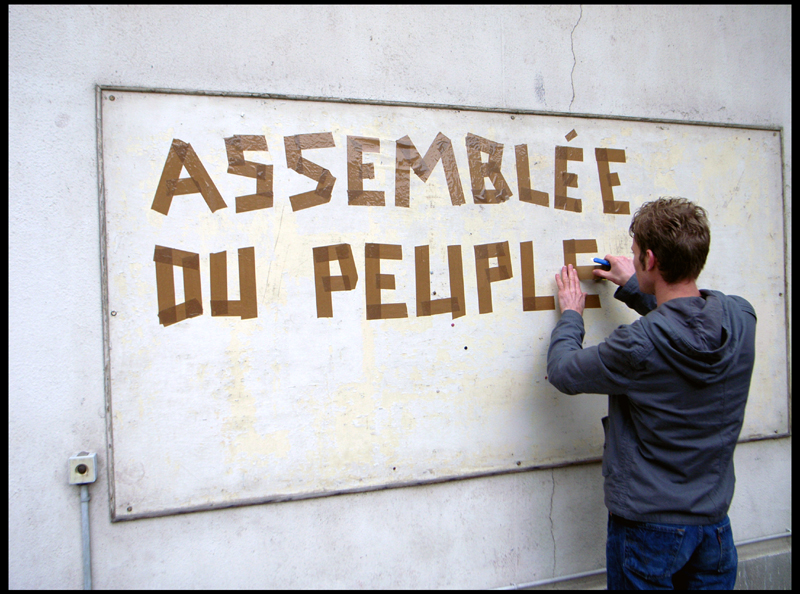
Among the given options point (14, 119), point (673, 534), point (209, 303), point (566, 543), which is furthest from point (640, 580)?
point (14, 119)

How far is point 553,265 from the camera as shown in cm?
207

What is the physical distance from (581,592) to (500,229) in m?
1.59

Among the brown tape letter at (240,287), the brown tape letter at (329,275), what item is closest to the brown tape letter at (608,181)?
the brown tape letter at (329,275)

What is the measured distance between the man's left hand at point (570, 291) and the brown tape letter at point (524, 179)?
323 mm

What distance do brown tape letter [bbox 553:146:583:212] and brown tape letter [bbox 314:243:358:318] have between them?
94 cm

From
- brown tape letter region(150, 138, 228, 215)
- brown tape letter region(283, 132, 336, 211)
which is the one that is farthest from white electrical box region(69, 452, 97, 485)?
brown tape letter region(283, 132, 336, 211)

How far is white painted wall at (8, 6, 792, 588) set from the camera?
164 centimetres

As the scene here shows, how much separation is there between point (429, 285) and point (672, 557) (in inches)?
47.6

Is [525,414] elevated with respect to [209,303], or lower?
lower

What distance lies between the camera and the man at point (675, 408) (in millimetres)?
1429

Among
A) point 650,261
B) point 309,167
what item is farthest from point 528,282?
point 309,167

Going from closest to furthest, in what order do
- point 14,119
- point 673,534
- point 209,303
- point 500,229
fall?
point 673,534 → point 14,119 → point 209,303 → point 500,229

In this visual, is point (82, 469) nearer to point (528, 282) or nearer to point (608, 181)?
point (528, 282)

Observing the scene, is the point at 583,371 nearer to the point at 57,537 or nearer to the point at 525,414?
the point at 525,414
